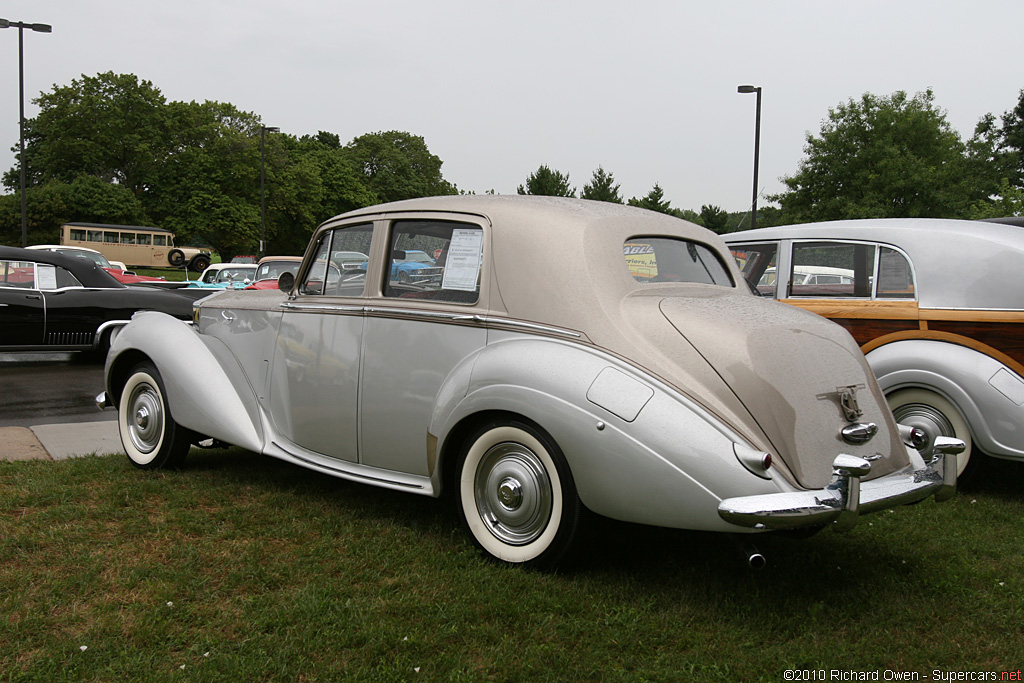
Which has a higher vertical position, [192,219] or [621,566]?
[192,219]

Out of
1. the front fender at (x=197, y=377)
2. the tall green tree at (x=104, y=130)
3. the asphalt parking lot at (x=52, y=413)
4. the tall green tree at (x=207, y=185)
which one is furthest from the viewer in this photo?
the tall green tree at (x=207, y=185)

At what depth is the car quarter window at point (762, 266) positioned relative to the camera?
6594 millimetres

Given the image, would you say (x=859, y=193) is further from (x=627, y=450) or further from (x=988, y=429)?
(x=627, y=450)

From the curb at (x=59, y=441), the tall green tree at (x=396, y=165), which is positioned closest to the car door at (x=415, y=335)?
the curb at (x=59, y=441)

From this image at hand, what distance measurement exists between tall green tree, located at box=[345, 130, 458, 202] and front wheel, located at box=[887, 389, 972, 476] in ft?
216

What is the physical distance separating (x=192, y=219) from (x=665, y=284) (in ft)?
176

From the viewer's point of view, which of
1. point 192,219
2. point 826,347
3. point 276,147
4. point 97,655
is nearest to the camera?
point 97,655

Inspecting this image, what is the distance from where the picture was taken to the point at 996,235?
219 inches

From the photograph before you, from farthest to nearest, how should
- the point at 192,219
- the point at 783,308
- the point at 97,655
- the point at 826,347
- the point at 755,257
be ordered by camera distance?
the point at 192,219 < the point at 755,257 < the point at 783,308 < the point at 826,347 < the point at 97,655

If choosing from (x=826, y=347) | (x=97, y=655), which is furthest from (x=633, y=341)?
(x=97, y=655)

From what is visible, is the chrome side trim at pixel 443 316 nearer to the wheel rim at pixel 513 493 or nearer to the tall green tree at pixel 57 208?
the wheel rim at pixel 513 493

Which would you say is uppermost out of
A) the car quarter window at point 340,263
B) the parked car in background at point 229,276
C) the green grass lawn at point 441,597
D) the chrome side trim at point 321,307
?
the car quarter window at point 340,263

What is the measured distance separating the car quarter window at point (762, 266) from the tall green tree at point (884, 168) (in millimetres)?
31490

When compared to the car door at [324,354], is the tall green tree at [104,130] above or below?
above
